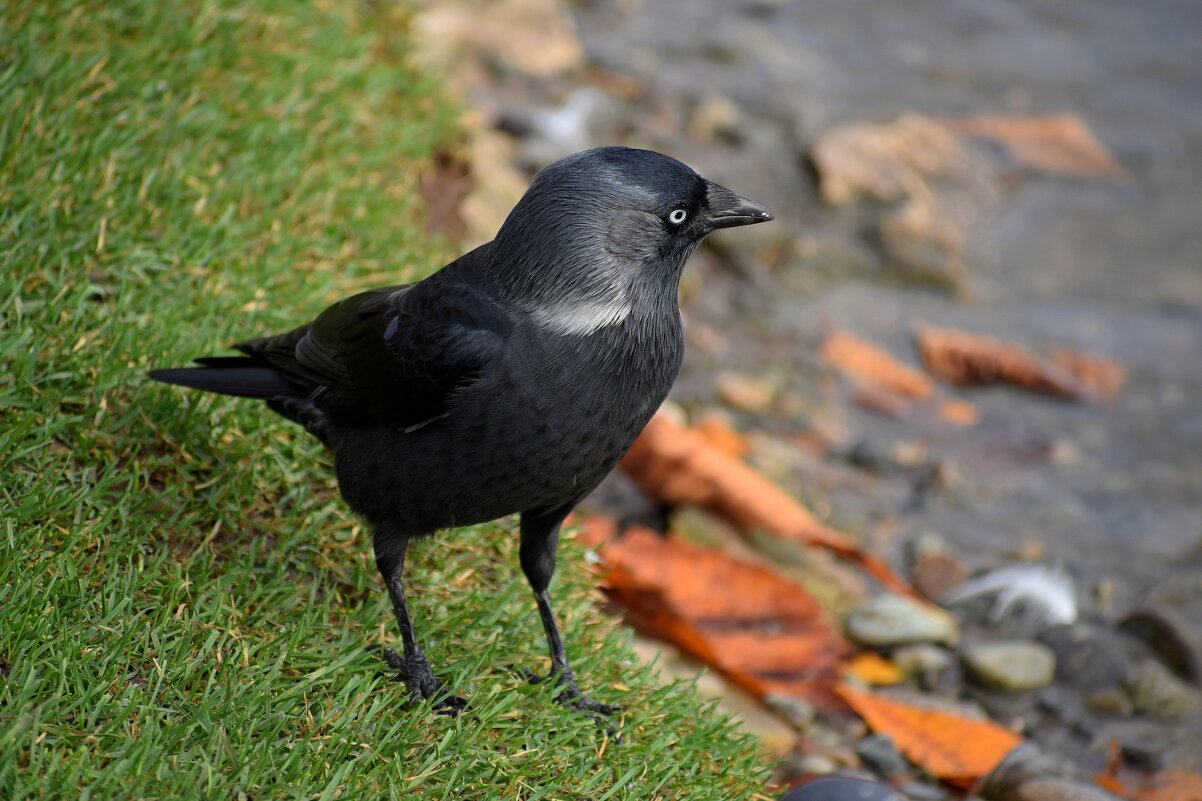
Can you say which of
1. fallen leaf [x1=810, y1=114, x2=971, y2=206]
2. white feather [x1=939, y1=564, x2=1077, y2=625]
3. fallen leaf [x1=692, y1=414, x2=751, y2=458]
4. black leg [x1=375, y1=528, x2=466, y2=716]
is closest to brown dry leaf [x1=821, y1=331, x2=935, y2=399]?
fallen leaf [x1=692, y1=414, x2=751, y2=458]

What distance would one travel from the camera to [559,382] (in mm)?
2887

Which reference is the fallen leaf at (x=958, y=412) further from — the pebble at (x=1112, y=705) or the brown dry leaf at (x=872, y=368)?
the pebble at (x=1112, y=705)

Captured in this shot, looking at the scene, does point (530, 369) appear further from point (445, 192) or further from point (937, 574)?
point (937, 574)

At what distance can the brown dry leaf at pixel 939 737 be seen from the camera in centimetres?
375

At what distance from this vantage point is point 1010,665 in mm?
4344

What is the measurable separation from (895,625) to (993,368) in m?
2.54

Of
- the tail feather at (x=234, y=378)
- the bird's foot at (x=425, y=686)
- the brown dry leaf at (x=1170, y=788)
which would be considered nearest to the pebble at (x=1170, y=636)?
the brown dry leaf at (x=1170, y=788)

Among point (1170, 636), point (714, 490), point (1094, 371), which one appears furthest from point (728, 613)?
point (1094, 371)

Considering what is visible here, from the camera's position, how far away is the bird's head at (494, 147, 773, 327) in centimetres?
301

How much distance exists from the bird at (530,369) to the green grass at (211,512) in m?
0.21

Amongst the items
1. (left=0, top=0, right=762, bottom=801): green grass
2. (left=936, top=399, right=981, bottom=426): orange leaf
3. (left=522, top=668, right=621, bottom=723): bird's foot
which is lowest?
(left=936, top=399, right=981, bottom=426): orange leaf

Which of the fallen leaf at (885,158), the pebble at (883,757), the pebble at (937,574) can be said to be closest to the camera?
the pebble at (883,757)

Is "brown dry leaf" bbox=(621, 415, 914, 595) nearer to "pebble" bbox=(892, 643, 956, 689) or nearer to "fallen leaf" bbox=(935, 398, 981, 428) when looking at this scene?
"pebble" bbox=(892, 643, 956, 689)

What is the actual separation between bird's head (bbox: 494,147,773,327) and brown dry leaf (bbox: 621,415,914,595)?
1.60m
